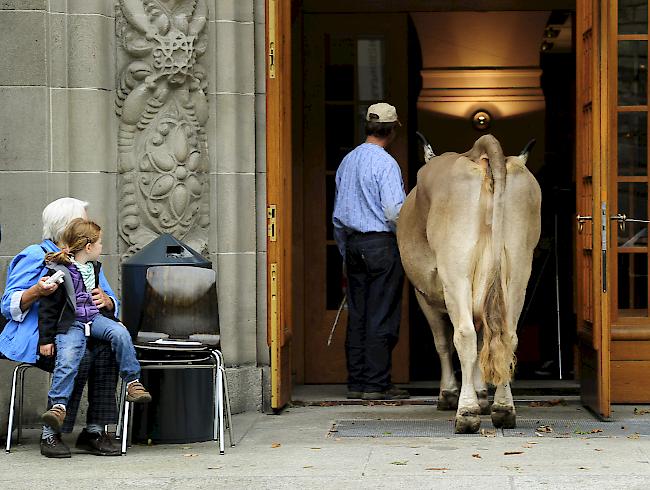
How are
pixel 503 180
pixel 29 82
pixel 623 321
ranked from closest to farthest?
pixel 503 180 < pixel 29 82 < pixel 623 321

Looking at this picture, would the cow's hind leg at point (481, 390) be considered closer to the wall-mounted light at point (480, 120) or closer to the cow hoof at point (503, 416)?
the cow hoof at point (503, 416)

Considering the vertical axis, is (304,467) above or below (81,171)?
below

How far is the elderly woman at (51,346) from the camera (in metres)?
8.77

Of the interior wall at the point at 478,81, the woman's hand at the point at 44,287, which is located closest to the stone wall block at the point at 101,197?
the woman's hand at the point at 44,287

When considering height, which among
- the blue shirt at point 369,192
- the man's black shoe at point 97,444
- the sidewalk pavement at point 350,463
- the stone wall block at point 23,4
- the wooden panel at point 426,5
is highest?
the wooden panel at point 426,5

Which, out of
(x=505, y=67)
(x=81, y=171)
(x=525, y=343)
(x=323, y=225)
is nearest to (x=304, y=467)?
(x=81, y=171)

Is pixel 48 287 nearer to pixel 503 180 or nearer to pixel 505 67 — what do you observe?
pixel 503 180

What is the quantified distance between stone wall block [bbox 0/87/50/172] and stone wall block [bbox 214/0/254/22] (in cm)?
136

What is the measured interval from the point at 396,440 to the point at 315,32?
14.2 feet

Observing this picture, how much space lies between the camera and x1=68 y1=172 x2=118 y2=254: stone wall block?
10047 mm

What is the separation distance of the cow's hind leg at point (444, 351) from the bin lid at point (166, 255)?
2.09 m

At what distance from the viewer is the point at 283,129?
10781 millimetres

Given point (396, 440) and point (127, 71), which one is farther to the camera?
point (127, 71)

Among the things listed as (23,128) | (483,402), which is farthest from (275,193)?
(483,402)
